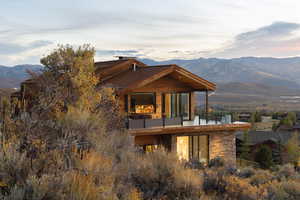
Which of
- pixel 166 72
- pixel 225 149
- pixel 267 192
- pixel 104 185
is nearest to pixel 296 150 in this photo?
pixel 225 149

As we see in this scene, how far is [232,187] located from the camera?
8.20 meters

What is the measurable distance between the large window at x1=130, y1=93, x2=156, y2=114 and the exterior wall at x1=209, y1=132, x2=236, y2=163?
3.95m

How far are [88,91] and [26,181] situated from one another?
1041 cm

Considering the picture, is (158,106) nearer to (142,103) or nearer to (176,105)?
(142,103)

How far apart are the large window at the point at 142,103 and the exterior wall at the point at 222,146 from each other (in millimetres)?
3950

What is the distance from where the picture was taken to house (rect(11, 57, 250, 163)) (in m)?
17.8

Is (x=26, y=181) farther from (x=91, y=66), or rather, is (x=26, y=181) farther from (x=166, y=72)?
(x=166, y=72)

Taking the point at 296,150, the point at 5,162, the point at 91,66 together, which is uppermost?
the point at 91,66

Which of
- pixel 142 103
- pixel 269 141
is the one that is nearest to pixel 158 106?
pixel 142 103

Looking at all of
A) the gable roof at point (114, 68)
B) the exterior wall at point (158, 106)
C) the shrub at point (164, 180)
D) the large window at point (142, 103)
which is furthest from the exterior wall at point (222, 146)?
the shrub at point (164, 180)

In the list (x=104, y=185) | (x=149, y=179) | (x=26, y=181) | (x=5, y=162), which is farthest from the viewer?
(x=149, y=179)

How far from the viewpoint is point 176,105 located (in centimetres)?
2170

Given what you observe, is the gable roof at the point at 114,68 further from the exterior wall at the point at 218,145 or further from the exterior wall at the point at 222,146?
the exterior wall at the point at 222,146

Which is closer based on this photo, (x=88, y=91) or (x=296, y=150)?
(x=88, y=91)
